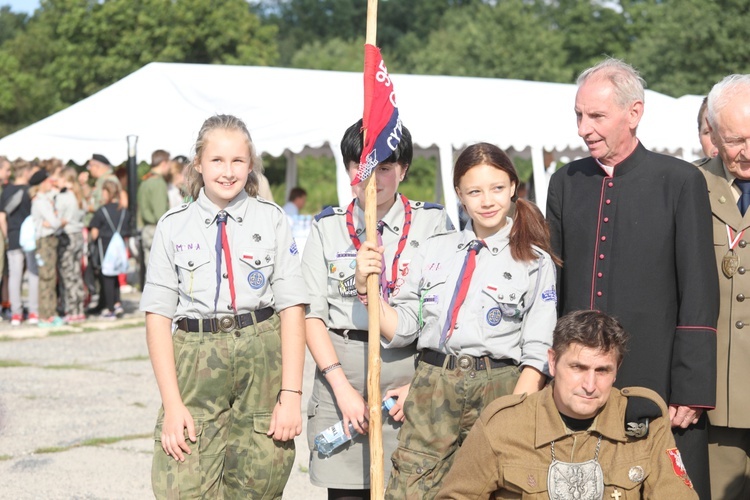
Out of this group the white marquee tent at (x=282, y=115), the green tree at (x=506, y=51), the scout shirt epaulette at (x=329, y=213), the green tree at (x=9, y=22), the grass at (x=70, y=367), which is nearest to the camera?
the scout shirt epaulette at (x=329, y=213)

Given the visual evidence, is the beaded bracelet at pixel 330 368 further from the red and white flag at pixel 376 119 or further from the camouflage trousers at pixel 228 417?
the red and white flag at pixel 376 119

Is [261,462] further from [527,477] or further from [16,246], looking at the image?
[16,246]

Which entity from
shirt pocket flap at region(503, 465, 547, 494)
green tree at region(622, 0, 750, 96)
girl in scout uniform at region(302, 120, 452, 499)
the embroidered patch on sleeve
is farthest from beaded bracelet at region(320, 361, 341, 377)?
green tree at region(622, 0, 750, 96)

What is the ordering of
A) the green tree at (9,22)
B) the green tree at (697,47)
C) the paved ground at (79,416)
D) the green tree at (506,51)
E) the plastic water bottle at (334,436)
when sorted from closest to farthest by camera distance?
the plastic water bottle at (334,436), the paved ground at (79,416), the green tree at (697,47), the green tree at (506,51), the green tree at (9,22)

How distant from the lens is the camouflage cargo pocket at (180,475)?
3.71m

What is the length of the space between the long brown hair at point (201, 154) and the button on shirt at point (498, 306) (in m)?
0.78

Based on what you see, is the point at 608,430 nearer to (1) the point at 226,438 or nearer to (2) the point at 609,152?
(2) the point at 609,152

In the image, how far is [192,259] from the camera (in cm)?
381

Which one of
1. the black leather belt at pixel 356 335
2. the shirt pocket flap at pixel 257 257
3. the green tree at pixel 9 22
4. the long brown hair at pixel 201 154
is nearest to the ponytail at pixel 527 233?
the black leather belt at pixel 356 335

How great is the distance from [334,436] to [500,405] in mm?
726

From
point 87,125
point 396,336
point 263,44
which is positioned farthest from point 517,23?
point 396,336

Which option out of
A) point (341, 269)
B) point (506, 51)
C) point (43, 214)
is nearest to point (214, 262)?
point (341, 269)

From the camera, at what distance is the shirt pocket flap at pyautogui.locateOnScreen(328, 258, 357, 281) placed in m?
4.02

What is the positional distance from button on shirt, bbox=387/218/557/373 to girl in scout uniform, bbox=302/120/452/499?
0.68 ft
